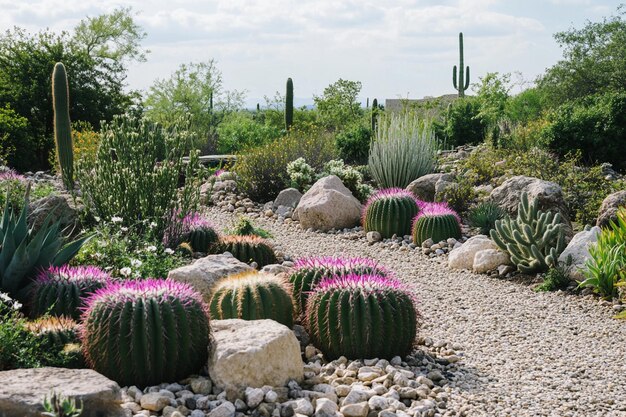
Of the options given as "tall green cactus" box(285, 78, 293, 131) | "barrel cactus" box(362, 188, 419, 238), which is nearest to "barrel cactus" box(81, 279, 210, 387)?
"barrel cactus" box(362, 188, 419, 238)

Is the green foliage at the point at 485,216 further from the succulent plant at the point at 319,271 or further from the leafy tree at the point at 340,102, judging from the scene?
the leafy tree at the point at 340,102

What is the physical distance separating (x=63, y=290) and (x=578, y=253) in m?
5.22

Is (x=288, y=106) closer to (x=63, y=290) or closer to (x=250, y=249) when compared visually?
(x=250, y=249)

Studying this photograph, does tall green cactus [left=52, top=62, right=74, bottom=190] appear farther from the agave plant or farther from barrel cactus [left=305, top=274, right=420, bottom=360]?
barrel cactus [left=305, top=274, right=420, bottom=360]

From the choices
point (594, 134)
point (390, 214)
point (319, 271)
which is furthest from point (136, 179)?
point (594, 134)

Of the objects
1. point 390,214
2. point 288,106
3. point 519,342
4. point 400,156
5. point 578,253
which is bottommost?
point 519,342

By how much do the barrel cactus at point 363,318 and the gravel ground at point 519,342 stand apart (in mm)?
487

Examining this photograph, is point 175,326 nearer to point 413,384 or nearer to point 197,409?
point 197,409

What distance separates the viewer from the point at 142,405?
3941 mm

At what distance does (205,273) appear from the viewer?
18.4 feet

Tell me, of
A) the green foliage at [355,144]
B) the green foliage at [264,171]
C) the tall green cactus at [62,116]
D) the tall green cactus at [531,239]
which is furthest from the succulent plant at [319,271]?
the green foliage at [355,144]

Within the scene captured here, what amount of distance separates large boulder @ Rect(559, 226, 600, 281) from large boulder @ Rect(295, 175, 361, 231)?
3.82 metres

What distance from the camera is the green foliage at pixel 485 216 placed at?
10.0 metres

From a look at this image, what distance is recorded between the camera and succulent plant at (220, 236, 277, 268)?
7.79 metres
